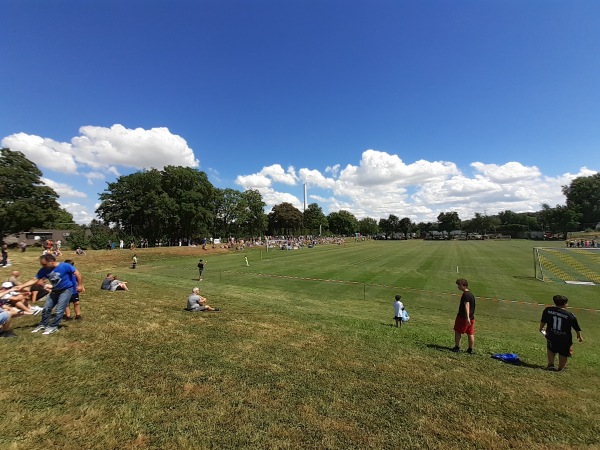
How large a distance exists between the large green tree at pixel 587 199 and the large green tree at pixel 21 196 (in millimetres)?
159976

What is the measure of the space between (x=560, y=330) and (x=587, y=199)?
520 feet

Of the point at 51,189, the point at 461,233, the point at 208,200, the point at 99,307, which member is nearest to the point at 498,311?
the point at 99,307

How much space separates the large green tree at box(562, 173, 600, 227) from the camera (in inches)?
4697

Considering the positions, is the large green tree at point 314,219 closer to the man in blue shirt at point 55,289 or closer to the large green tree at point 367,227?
the large green tree at point 367,227

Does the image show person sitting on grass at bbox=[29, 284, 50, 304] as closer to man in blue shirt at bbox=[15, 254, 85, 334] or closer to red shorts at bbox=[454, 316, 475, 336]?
man in blue shirt at bbox=[15, 254, 85, 334]

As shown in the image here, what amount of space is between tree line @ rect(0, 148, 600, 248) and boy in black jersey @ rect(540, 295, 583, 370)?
192ft

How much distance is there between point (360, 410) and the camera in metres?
4.88

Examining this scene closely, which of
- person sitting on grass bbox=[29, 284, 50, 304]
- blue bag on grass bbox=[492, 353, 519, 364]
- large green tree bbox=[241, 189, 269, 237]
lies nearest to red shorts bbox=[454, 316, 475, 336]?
blue bag on grass bbox=[492, 353, 519, 364]

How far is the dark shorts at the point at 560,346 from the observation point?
7453 millimetres

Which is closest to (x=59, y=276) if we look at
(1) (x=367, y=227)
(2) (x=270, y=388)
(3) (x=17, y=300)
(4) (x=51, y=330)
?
(4) (x=51, y=330)

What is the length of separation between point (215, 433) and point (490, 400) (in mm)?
4802

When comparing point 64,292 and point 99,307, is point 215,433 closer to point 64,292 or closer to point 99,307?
point 64,292

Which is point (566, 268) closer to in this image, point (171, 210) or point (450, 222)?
point (171, 210)

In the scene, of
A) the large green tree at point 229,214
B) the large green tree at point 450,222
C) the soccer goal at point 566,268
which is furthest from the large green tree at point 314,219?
the soccer goal at point 566,268
